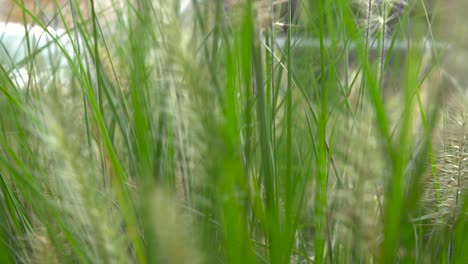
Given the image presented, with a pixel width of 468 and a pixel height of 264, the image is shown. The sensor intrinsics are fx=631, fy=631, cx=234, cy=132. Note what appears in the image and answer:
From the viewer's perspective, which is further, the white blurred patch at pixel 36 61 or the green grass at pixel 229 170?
the white blurred patch at pixel 36 61

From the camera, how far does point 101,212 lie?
0.27 m

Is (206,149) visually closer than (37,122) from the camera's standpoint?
Yes

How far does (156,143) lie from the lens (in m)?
0.58

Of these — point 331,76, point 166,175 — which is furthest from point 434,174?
point 166,175

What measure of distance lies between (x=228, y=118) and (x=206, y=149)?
0.04 meters

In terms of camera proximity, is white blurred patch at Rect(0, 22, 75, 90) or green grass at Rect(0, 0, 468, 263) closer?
green grass at Rect(0, 0, 468, 263)

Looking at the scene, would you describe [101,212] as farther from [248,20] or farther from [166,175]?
[166,175]

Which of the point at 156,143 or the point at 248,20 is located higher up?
the point at 248,20

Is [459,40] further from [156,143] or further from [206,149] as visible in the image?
[156,143]

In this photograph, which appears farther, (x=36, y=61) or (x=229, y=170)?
(x=36, y=61)

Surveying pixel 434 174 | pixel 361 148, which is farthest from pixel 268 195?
pixel 434 174

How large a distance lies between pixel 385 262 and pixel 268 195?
0.28 ft

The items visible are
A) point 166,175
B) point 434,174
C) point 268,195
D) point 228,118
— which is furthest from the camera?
point 166,175

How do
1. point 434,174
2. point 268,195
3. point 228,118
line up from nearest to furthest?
point 228,118
point 268,195
point 434,174
